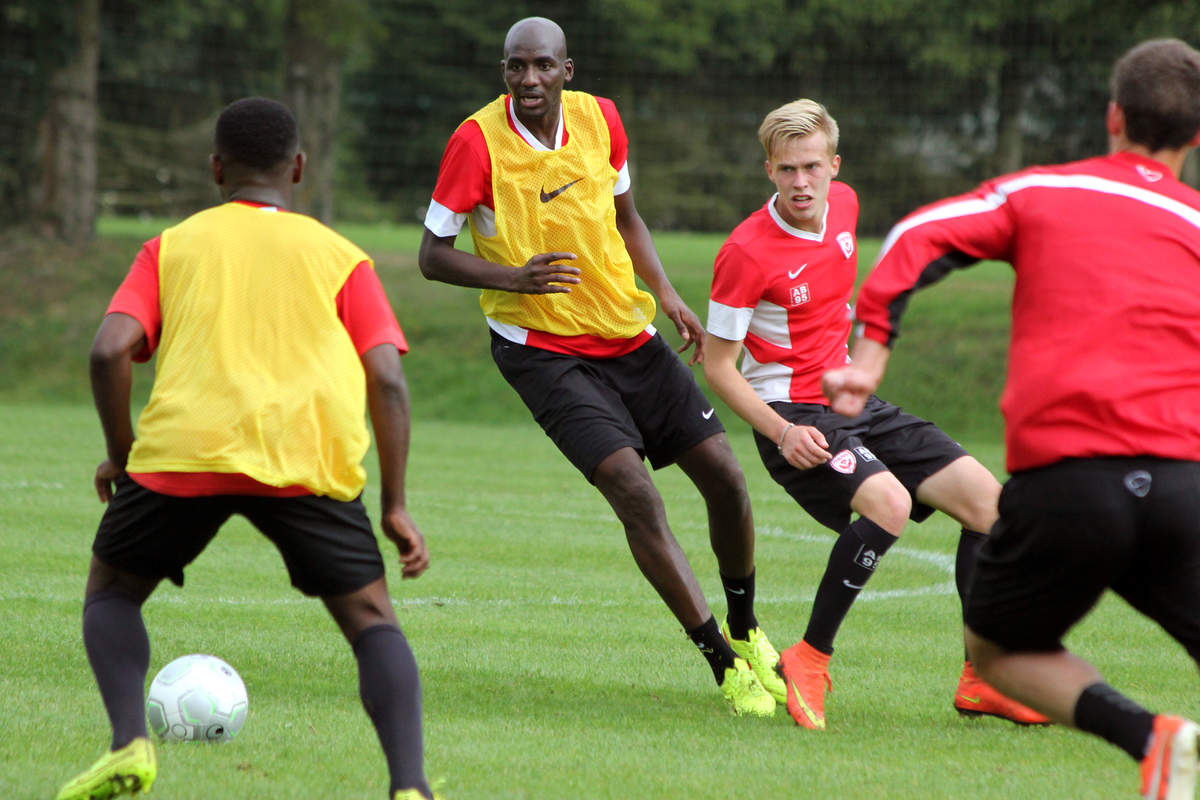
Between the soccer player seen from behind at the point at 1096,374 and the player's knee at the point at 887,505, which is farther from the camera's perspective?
the player's knee at the point at 887,505

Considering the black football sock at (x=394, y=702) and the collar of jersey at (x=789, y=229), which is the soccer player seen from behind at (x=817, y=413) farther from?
the black football sock at (x=394, y=702)

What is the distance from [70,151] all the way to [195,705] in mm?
20903

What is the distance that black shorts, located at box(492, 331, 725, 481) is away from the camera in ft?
18.9

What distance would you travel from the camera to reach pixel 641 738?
5059 mm

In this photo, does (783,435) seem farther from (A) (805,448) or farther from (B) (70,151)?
(B) (70,151)

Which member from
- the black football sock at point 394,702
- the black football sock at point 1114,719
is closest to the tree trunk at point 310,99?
the black football sock at point 394,702

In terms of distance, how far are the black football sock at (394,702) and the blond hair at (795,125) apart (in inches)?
108

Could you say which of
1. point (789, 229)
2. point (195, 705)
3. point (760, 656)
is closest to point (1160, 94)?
point (789, 229)

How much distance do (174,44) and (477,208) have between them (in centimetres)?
2571

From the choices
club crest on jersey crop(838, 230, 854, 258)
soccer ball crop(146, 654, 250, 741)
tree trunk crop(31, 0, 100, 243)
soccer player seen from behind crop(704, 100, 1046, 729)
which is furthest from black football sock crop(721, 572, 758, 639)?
tree trunk crop(31, 0, 100, 243)

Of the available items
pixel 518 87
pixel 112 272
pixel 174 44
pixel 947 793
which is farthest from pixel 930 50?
pixel 947 793

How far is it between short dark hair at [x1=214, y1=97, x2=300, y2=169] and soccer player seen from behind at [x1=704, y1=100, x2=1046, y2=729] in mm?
2223

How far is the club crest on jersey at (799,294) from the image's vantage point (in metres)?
5.78

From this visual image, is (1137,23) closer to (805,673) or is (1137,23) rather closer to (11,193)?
(805,673)
